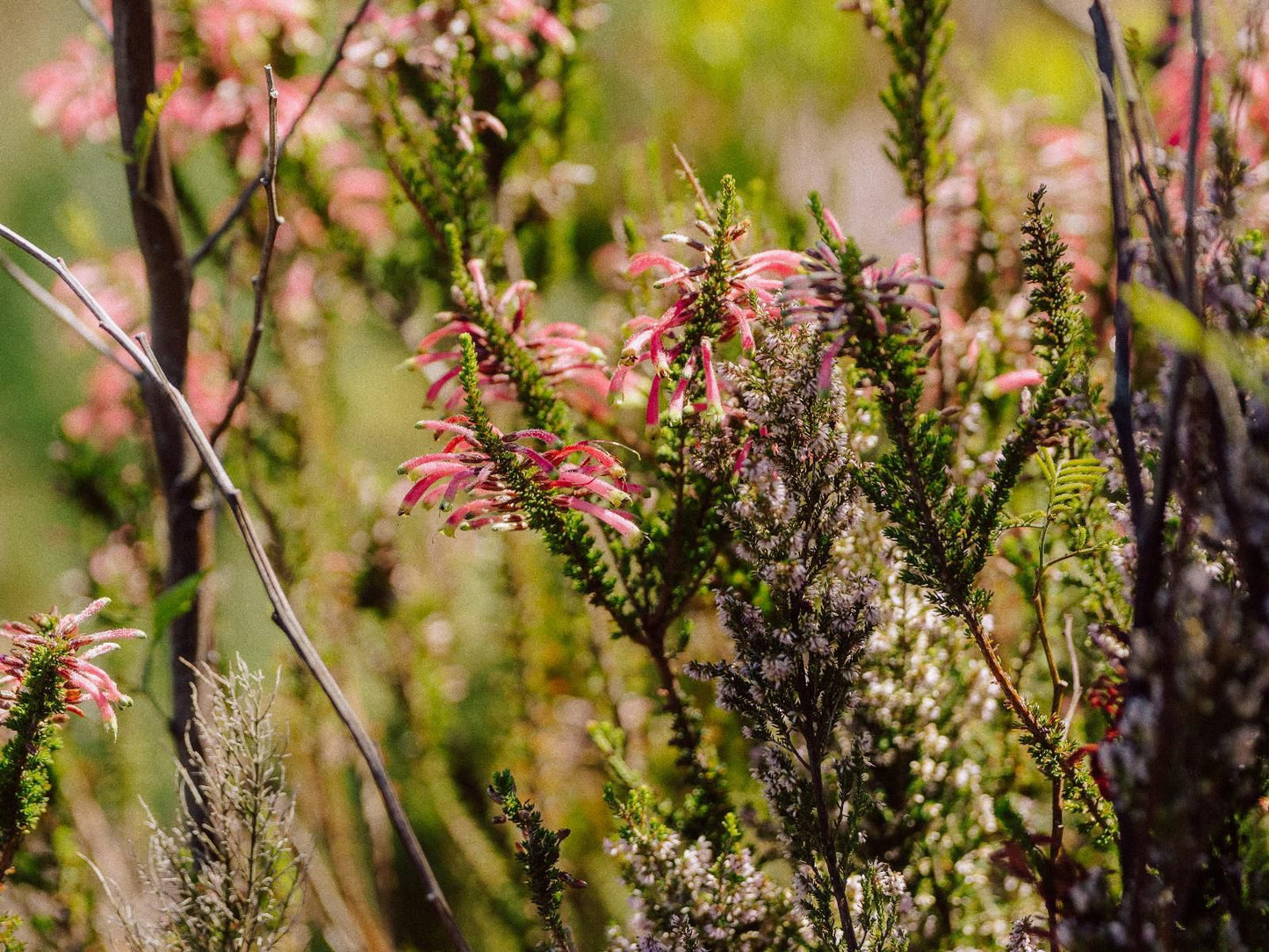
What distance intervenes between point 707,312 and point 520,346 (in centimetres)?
11

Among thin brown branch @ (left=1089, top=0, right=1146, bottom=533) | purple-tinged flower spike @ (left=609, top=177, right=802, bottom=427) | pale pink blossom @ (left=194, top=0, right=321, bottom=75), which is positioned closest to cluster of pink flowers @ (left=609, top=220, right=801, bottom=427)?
purple-tinged flower spike @ (left=609, top=177, right=802, bottom=427)

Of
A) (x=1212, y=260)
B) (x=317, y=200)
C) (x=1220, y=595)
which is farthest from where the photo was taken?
(x=317, y=200)

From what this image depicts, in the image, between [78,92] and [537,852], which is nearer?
[537,852]

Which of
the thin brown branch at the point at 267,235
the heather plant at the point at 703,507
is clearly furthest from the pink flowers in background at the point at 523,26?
the thin brown branch at the point at 267,235

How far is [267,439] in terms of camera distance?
0.94 m

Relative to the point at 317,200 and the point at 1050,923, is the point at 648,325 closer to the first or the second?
the point at 1050,923

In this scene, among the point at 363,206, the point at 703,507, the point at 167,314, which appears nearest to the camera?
the point at 703,507

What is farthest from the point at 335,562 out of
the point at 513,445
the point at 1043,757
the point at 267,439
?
the point at 1043,757

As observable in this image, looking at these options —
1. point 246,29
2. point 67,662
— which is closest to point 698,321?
point 67,662

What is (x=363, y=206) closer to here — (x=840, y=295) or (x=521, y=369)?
(x=521, y=369)

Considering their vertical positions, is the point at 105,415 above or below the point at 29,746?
above

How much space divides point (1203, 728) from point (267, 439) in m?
0.86

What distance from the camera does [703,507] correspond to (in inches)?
18.2

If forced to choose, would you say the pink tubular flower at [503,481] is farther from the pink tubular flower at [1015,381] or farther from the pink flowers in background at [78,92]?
the pink flowers in background at [78,92]
